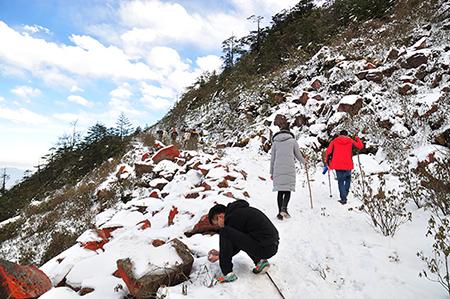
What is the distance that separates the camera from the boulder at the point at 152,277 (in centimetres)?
304

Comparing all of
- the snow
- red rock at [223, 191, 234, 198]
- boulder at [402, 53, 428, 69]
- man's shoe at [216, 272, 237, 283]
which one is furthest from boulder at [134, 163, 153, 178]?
boulder at [402, 53, 428, 69]

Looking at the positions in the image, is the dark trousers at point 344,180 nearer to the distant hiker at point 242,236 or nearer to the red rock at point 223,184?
the red rock at point 223,184

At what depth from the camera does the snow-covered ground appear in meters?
3.15

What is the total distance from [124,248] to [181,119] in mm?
25218

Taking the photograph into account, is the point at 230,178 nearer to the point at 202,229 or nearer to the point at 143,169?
the point at 202,229

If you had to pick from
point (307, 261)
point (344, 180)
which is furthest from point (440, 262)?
point (344, 180)

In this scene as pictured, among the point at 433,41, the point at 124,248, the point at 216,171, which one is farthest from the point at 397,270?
the point at 433,41

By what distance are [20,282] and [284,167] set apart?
4.53 m

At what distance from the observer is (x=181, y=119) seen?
95.3 ft

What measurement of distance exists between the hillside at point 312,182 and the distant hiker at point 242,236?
0.68ft

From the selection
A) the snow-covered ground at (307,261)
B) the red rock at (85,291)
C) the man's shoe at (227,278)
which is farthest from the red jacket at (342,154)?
the red rock at (85,291)

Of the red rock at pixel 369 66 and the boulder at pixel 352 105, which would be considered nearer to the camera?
the boulder at pixel 352 105

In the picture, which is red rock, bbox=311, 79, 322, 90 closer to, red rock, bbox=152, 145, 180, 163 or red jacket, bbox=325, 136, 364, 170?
red rock, bbox=152, 145, 180, 163

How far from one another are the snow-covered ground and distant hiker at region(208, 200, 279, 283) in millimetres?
195
